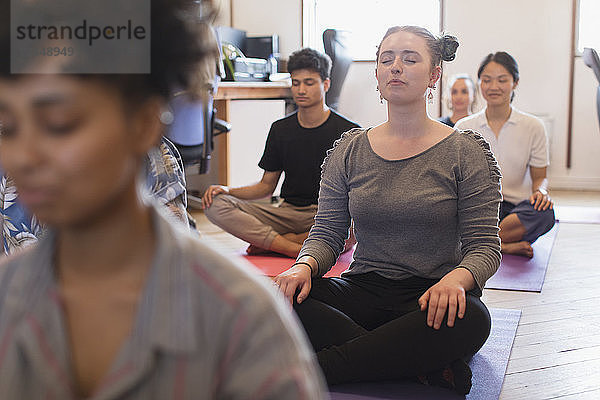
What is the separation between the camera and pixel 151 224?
0.51m

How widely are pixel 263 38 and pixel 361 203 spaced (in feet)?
14.5

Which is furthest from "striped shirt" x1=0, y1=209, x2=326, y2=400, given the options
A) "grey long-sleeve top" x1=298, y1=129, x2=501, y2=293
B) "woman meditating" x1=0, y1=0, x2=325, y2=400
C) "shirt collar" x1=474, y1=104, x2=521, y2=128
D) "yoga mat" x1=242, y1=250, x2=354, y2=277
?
"shirt collar" x1=474, y1=104, x2=521, y2=128

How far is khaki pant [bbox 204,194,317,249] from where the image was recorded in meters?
3.19

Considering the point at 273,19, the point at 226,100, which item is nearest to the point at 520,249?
the point at 226,100

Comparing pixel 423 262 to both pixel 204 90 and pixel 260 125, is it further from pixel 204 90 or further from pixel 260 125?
pixel 260 125

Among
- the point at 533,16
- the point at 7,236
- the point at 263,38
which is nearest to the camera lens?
the point at 7,236

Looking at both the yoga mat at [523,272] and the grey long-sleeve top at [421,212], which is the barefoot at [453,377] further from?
the yoga mat at [523,272]

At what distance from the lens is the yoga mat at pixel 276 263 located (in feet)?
9.38

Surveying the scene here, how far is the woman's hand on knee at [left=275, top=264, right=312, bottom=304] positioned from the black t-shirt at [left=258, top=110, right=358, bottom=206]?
1.41m

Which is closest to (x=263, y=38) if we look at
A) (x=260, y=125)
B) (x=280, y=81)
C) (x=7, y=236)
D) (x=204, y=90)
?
(x=280, y=81)

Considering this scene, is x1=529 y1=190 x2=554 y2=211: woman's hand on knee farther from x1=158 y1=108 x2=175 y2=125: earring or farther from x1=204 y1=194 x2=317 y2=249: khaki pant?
x1=158 y1=108 x2=175 y2=125: earring

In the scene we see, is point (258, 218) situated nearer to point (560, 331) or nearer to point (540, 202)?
point (540, 202)

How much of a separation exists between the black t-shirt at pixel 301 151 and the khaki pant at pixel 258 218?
57mm

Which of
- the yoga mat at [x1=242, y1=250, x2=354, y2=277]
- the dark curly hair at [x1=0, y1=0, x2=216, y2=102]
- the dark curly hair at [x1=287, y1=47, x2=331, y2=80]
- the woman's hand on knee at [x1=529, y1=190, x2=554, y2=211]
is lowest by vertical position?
the yoga mat at [x1=242, y1=250, x2=354, y2=277]
